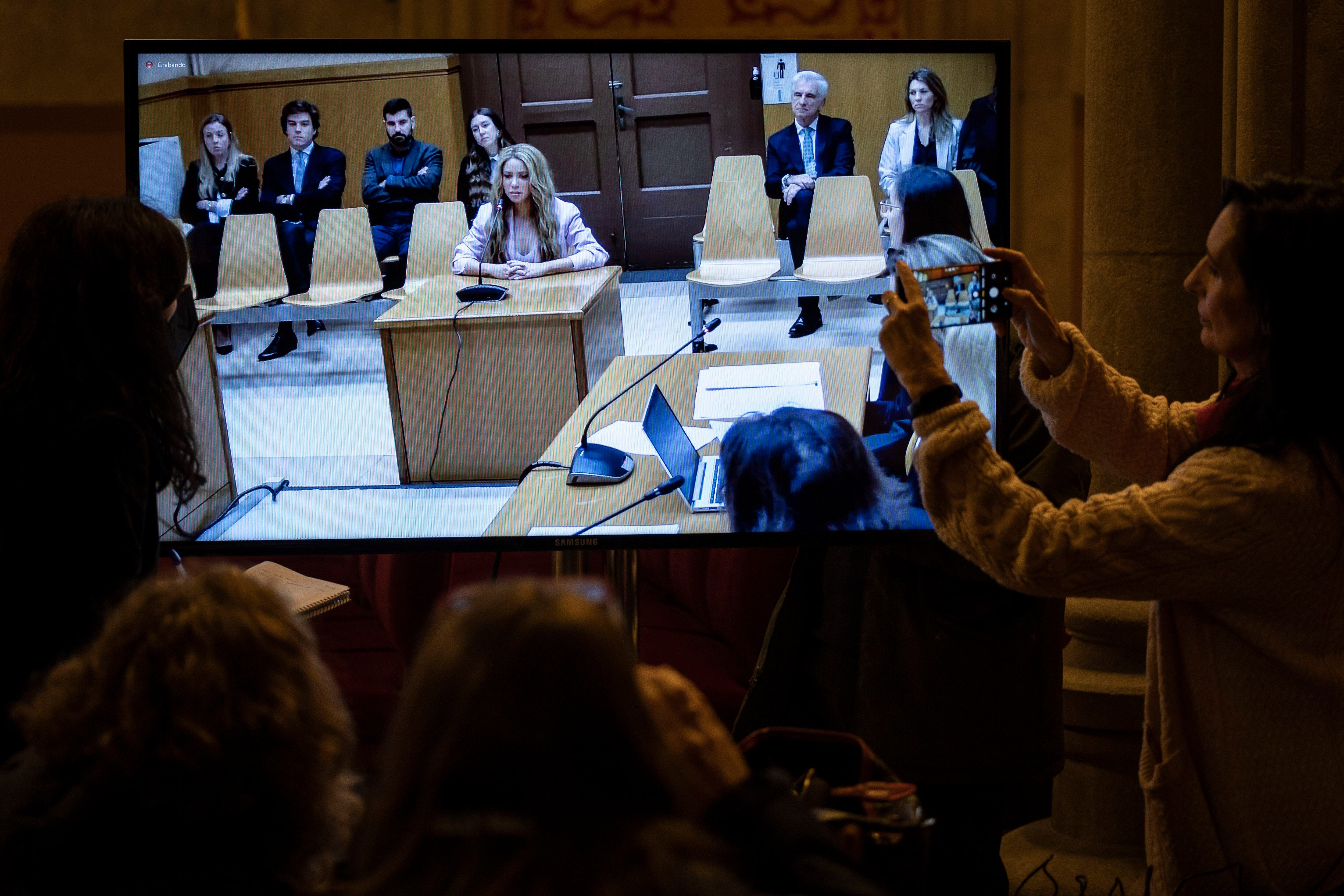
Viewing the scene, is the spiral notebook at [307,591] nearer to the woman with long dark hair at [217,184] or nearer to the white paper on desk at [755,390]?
the woman with long dark hair at [217,184]

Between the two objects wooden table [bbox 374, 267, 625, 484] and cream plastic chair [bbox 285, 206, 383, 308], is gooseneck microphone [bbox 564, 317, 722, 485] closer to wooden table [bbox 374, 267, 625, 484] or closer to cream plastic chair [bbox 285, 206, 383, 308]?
wooden table [bbox 374, 267, 625, 484]

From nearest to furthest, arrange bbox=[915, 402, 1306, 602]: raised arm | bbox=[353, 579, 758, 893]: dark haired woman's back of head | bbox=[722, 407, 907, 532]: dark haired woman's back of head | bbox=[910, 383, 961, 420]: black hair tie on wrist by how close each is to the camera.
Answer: bbox=[353, 579, 758, 893]: dark haired woman's back of head, bbox=[915, 402, 1306, 602]: raised arm, bbox=[910, 383, 961, 420]: black hair tie on wrist, bbox=[722, 407, 907, 532]: dark haired woman's back of head

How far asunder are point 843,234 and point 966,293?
1.59ft

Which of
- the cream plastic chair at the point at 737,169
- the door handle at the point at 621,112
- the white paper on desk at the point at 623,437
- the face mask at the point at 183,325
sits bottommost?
the white paper on desk at the point at 623,437

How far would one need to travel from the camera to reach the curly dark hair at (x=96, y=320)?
5.65ft

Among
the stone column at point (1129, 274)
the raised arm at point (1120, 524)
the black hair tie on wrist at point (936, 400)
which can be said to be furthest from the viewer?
the stone column at point (1129, 274)

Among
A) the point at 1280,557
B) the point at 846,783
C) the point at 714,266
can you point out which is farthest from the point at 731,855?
the point at 714,266

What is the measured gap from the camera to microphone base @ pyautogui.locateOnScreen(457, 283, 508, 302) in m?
2.55

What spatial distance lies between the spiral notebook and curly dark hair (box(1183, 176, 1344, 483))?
1752 mm

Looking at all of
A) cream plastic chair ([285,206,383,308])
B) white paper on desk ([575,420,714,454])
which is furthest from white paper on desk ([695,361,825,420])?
cream plastic chair ([285,206,383,308])

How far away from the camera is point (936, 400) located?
1.74 m

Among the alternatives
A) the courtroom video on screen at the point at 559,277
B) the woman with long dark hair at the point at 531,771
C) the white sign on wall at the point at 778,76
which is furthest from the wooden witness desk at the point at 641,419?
the woman with long dark hair at the point at 531,771

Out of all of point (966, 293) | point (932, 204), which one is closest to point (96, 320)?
point (966, 293)

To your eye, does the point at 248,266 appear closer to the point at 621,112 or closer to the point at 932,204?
the point at 621,112
